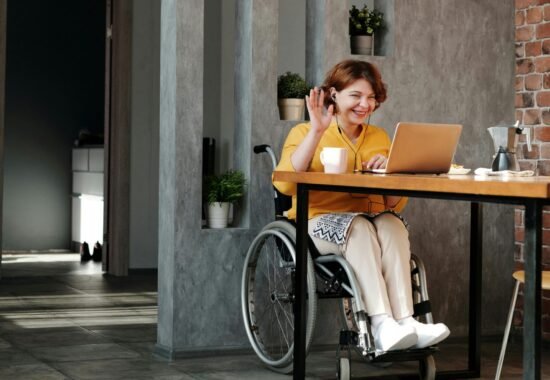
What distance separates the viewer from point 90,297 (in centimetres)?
610

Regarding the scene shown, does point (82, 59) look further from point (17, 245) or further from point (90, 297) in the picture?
point (90, 297)

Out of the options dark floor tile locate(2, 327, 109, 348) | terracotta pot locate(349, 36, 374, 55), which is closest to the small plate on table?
terracotta pot locate(349, 36, 374, 55)

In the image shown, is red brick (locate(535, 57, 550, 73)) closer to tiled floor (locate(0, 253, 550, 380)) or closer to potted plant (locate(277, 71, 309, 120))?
potted plant (locate(277, 71, 309, 120))

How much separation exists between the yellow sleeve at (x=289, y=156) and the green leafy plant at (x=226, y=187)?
0.43 metres

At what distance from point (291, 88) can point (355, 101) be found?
0.65 metres

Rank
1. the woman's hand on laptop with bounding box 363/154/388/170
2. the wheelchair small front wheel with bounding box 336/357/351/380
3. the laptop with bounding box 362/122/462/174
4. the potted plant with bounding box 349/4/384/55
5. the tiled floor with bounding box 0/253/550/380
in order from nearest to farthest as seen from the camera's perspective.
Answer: the laptop with bounding box 362/122/462/174 → the wheelchair small front wheel with bounding box 336/357/351/380 → the woman's hand on laptop with bounding box 363/154/388/170 → the tiled floor with bounding box 0/253/550/380 → the potted plant with bounding box 349/4/384/55

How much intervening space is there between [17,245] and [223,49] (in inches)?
121

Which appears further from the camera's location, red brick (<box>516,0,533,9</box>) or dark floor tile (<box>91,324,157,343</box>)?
red brick (<box>516,0,533,9</box>)

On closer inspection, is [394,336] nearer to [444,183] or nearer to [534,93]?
[444,183]

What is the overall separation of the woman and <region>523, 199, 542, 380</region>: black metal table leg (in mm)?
775

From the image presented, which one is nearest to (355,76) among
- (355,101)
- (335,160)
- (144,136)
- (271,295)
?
(355,101)

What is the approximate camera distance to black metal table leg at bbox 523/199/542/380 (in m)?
2.56

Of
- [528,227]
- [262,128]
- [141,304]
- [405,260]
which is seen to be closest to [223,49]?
[141,304]

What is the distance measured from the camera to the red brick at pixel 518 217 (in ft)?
16.2
